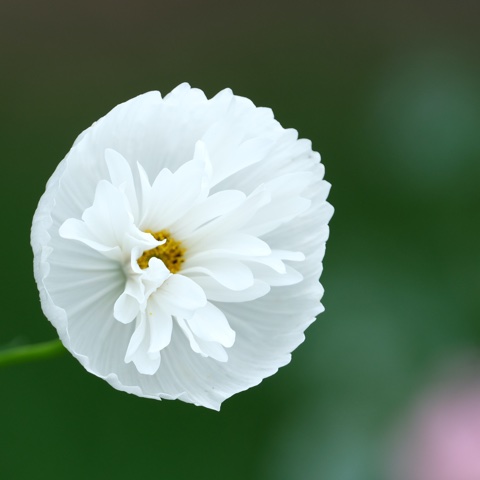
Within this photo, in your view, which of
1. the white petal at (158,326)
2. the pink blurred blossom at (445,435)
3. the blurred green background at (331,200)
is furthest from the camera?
the blurred green background at (331,200)

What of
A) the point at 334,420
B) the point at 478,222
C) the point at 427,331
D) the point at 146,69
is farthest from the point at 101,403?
the point at 146,69

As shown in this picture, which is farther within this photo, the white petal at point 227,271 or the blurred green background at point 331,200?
the blurred green background at point 331,200

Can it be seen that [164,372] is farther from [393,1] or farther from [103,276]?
[393,1]

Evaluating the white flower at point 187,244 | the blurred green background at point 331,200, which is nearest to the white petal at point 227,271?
the white flower at point 187,244

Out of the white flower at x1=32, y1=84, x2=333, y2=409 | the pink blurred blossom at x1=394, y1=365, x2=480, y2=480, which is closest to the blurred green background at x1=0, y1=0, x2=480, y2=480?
the pink blurred blossom at x1=394, y1=365, x2=480, y2=480

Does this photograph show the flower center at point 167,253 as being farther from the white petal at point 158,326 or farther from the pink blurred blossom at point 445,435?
the pink blurred blossom at point 445,435

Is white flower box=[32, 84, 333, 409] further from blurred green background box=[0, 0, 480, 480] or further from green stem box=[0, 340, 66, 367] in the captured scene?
blurred green background box=[0, 0, 480, 480]
